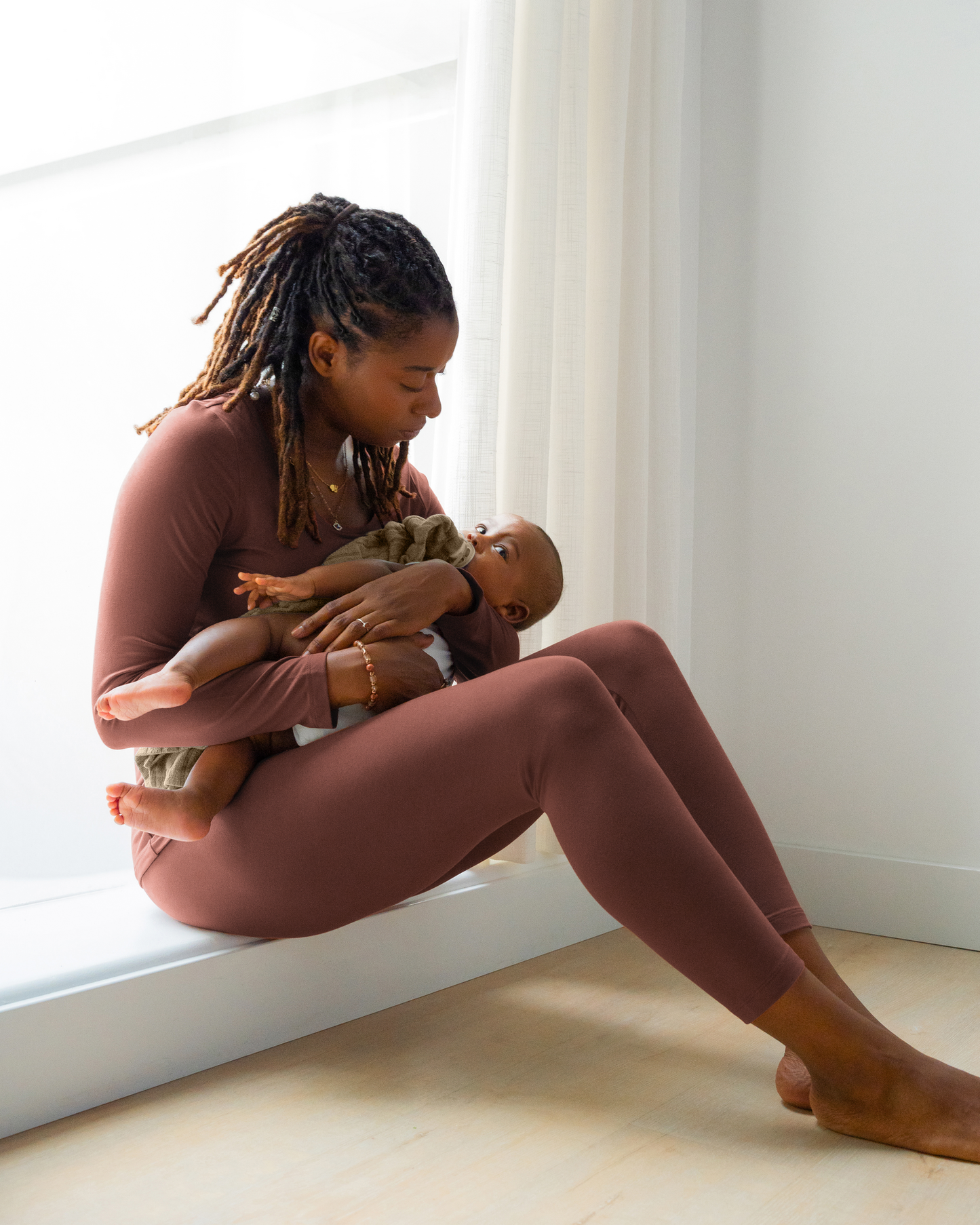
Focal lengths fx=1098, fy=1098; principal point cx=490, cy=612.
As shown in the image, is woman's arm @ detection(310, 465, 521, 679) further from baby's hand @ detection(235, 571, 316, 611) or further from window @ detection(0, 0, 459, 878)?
window @ detection(0, 0, 459, 878)

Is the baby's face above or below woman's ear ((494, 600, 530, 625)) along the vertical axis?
above

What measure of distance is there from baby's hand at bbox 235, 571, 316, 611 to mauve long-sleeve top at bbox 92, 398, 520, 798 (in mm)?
51

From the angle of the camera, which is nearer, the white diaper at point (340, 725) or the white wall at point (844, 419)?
the white diaper at point (340, 725)

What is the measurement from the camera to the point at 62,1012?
121 cm

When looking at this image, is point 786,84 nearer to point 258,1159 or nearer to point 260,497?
point 260,497

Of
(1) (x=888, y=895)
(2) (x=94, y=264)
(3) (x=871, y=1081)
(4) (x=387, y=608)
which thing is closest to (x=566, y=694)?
(4) (x=387, y=608)

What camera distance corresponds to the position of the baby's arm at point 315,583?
1312mm

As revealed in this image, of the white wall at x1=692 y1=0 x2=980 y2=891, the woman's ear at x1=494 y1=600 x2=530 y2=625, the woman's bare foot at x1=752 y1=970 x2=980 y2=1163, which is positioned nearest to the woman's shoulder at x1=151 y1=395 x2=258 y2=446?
the woman's ear at x1=494 y1=600 x2=530 y2=625

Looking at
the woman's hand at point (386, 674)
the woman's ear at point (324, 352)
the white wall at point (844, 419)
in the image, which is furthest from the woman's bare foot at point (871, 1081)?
the white wall at point (844, 419)

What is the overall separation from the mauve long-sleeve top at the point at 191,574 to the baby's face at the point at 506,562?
0.35 m

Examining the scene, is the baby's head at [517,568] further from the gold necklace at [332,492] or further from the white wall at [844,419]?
the white wall at [844,419]

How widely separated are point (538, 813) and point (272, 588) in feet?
1.52

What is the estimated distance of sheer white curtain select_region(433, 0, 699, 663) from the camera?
1.85 meters

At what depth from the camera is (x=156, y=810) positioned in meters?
1.22
